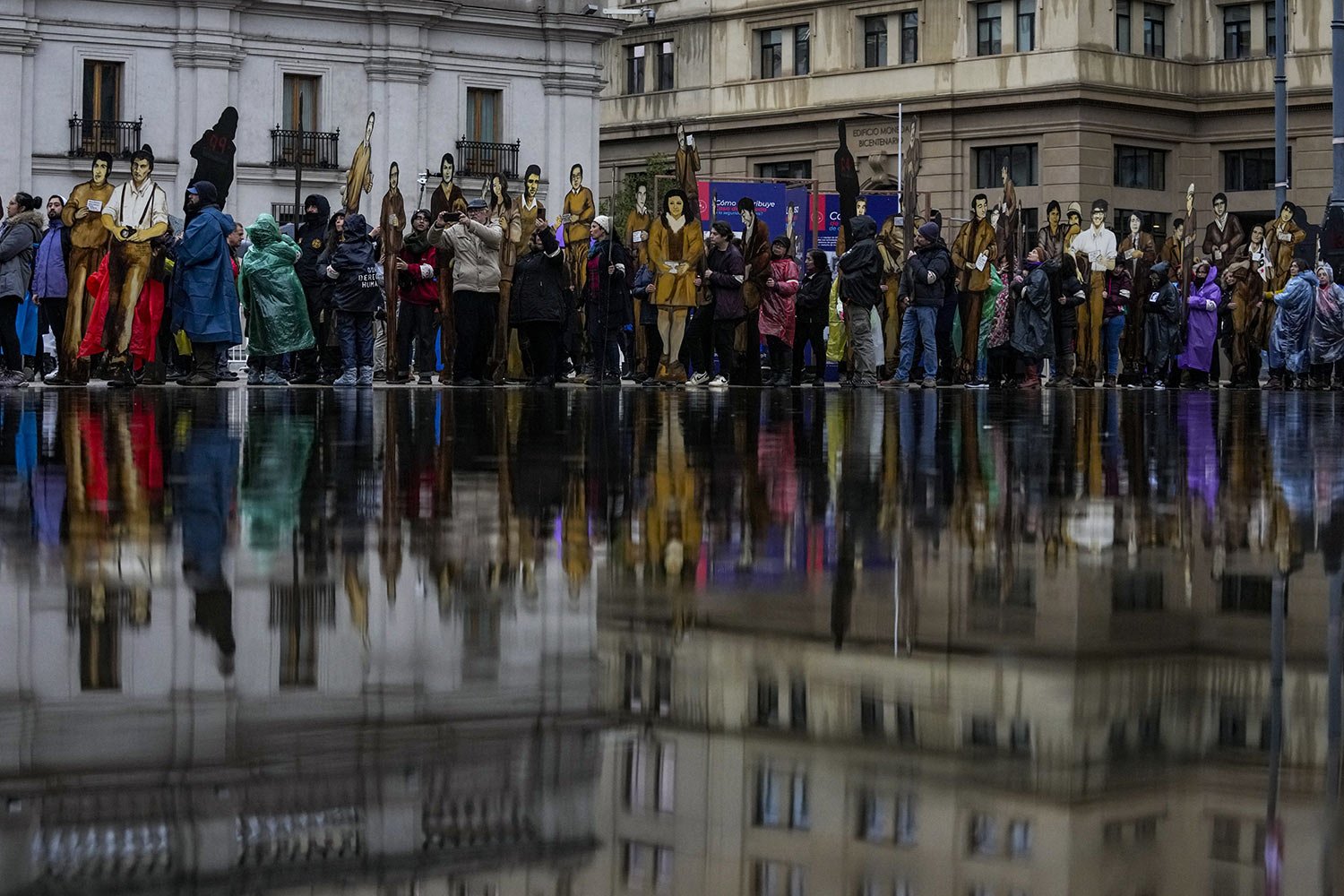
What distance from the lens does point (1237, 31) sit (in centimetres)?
6506

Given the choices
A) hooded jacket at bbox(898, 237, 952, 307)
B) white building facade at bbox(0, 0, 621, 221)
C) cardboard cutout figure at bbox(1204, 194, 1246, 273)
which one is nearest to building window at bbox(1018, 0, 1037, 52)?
white building facade at bbox(0, 0, 621, 221)

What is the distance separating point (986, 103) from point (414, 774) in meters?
62.3

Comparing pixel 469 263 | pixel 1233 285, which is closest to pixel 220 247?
pixel 469 263

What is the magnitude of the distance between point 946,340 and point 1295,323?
5038 millimetres

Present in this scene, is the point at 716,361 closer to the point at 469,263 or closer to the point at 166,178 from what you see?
the point at 469,263

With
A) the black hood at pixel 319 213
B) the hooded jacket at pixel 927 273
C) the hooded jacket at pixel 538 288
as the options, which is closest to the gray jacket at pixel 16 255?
the black hood at pixel 319 213

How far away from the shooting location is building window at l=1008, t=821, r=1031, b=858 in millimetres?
2992

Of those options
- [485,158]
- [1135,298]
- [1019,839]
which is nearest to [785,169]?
[485,158]

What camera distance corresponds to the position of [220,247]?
23078 millimetres

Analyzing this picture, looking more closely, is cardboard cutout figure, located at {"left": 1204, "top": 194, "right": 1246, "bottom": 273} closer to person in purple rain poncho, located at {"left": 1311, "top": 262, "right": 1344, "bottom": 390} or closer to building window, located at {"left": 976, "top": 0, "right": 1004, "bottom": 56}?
person in purple rain poncho, located at {"left": 1311, "top": 262, "right": 1344, "bottom": 390}

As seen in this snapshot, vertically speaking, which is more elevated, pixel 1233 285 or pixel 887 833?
pixel 1233 285

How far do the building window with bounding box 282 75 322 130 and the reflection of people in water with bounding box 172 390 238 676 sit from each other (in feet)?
141

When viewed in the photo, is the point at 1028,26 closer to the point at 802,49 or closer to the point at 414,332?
the point at 802,49

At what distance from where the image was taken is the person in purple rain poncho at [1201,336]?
32281 millimetres
